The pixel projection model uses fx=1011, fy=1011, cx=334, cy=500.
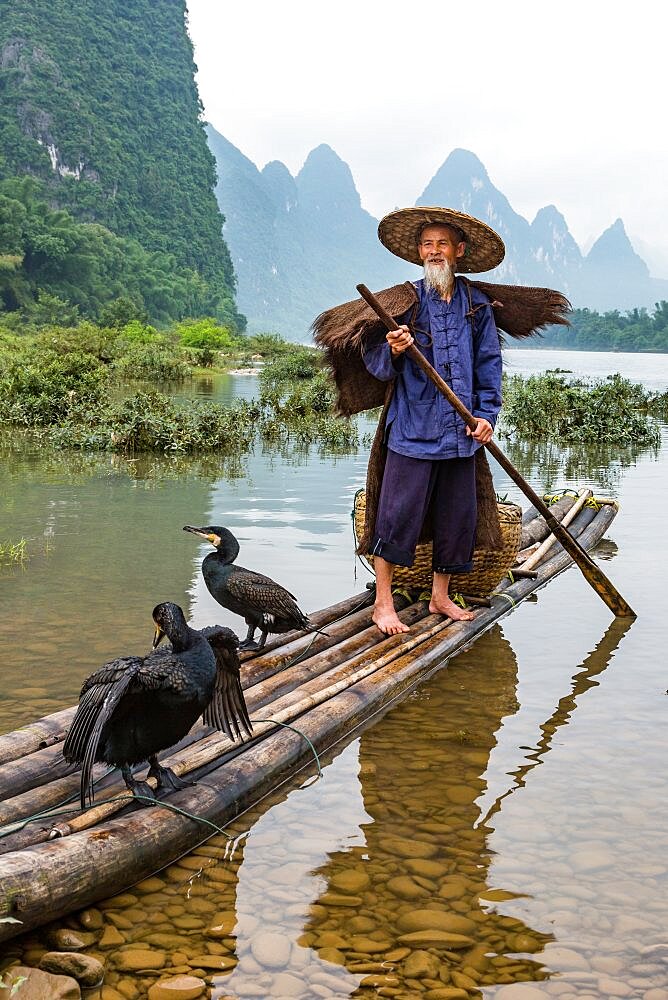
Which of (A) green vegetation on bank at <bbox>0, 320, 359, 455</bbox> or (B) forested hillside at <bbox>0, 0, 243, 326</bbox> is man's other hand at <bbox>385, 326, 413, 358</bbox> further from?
Answer: (B) forested hillside at <bbox>0, 0, 243, 326</bbox>

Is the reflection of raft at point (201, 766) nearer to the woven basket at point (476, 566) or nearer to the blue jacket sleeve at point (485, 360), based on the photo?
A: the woven basket at point (476, 566)

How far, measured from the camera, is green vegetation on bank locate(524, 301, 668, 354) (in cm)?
7212

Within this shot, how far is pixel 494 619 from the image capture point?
17.9ft

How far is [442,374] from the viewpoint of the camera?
193 inches

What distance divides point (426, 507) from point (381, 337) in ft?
2.82

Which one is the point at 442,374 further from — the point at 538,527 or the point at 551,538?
the point at 538,527

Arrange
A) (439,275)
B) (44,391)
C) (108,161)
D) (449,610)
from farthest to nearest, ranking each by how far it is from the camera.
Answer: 1. (108,161)
2. (44,391)
3. (449,610)
4. (439,275)

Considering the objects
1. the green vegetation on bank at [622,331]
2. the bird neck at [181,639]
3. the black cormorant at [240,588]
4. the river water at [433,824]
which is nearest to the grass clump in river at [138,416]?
the river water at [433,824]

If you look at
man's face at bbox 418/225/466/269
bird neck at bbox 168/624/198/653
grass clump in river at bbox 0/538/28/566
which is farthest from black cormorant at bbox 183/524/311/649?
grass clump in river at bbox 0/538/28/566

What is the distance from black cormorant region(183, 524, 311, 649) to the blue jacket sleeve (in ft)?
4.66

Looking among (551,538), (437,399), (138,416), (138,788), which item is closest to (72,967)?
(138,788)

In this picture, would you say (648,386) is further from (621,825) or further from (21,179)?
(21,179)

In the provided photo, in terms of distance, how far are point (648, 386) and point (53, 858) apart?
95.1ft

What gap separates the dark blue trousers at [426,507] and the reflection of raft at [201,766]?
0.36m
